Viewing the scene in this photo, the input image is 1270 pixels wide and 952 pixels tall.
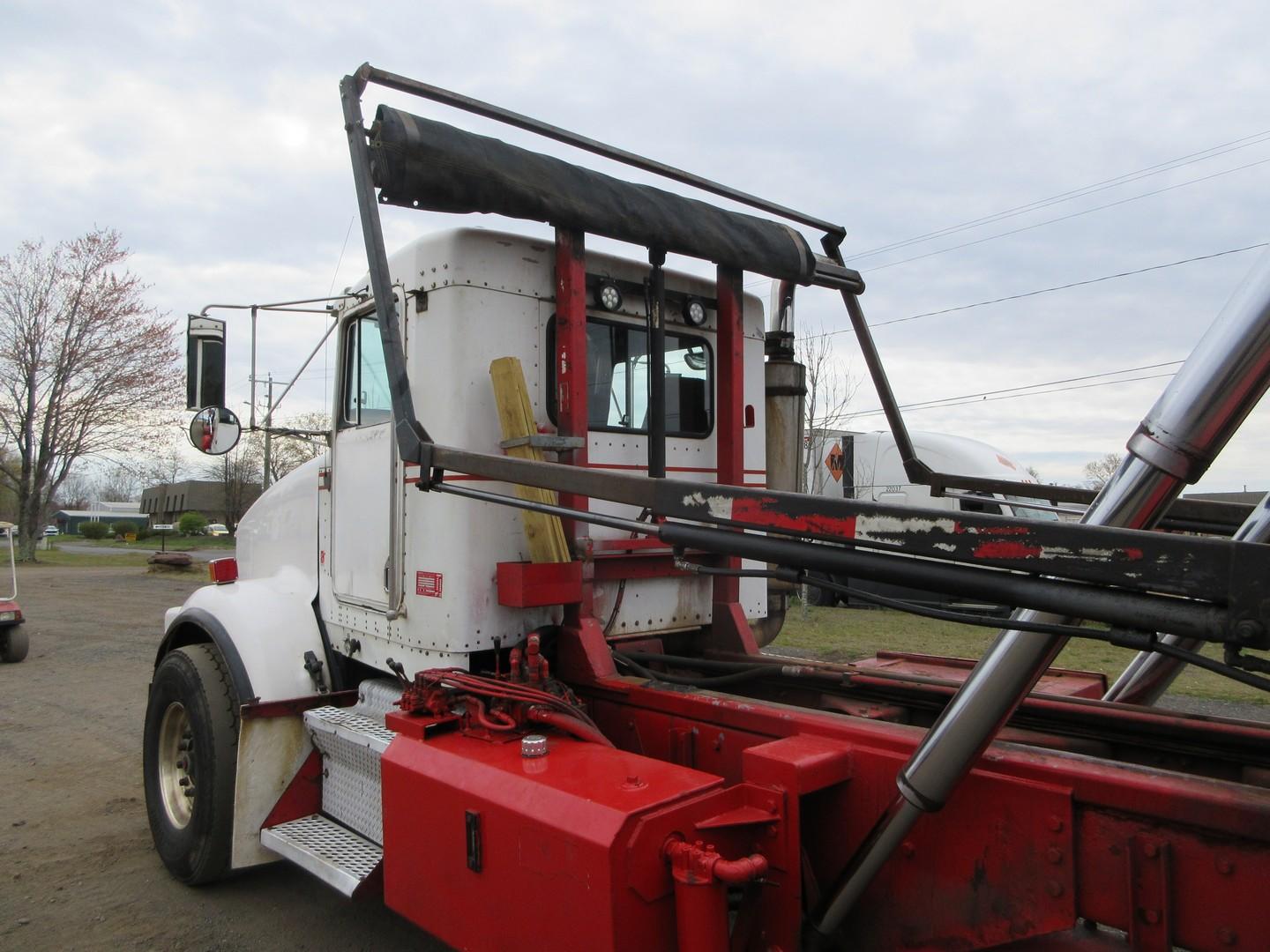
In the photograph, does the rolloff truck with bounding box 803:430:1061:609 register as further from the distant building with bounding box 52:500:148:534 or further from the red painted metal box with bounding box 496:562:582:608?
the distant building with bounding box 52:500:148:534

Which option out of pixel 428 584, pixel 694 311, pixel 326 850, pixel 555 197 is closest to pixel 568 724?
pixel 428 584

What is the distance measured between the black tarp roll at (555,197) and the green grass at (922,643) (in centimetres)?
487

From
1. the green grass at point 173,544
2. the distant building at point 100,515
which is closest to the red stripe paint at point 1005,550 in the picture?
the green grass at point 173,544

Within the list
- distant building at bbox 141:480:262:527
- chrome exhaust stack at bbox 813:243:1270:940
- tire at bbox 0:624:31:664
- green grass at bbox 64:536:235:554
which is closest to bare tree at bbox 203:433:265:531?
green grass at bbox 64:536:235:554

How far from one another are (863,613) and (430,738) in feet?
43.3

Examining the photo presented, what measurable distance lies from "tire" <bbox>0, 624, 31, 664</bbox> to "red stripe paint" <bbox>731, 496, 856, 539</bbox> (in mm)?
11734

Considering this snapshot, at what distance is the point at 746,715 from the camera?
3086 mm

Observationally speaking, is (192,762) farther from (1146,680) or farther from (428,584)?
(1146,680)

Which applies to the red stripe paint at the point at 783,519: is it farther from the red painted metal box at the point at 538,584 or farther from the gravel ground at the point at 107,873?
the gravel ground at the point at 107,873

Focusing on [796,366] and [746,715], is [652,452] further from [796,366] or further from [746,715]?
[746,715]

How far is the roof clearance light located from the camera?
4105mm

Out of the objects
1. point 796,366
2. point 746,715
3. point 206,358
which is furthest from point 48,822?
point 796,366

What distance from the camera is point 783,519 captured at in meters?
2.30

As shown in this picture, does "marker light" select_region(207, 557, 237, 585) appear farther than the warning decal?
No
